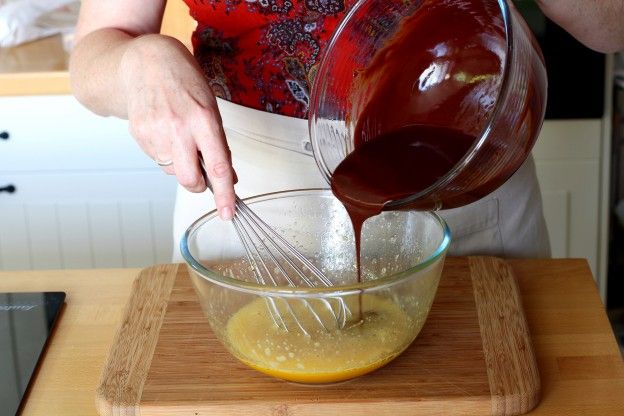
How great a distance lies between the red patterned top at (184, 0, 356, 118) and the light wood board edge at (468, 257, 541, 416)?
30cm

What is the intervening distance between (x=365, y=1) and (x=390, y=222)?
9.6 inches

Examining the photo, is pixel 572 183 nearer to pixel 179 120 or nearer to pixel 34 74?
pixel 34 74

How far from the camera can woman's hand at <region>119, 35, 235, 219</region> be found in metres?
0.84

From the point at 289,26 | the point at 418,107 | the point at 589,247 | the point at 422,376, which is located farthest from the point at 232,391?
the point at 589,247

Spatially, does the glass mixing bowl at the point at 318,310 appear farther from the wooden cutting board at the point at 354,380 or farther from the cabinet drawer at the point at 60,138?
the cabinet drawer at the point at 60,138

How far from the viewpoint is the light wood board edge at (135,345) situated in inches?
33.4

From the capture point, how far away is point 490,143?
2.43 feet

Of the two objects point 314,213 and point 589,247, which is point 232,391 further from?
point 589,247

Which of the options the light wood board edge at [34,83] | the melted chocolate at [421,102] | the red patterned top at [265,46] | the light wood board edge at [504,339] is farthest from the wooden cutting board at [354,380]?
the light wood board edge at [34,83]

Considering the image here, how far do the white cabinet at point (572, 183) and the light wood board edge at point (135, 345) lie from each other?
1.08 m

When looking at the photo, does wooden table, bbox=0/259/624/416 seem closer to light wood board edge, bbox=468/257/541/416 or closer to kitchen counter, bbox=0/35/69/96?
light wood board edge, bbox=468/257/541/416

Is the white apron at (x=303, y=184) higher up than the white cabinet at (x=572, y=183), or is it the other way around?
the white apron at (x=303, y=184)

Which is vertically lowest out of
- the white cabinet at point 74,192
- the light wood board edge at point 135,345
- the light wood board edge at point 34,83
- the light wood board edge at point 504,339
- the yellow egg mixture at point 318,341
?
the white cabinet at point 74,192

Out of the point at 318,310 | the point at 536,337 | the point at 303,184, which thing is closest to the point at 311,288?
the point at 318,310
